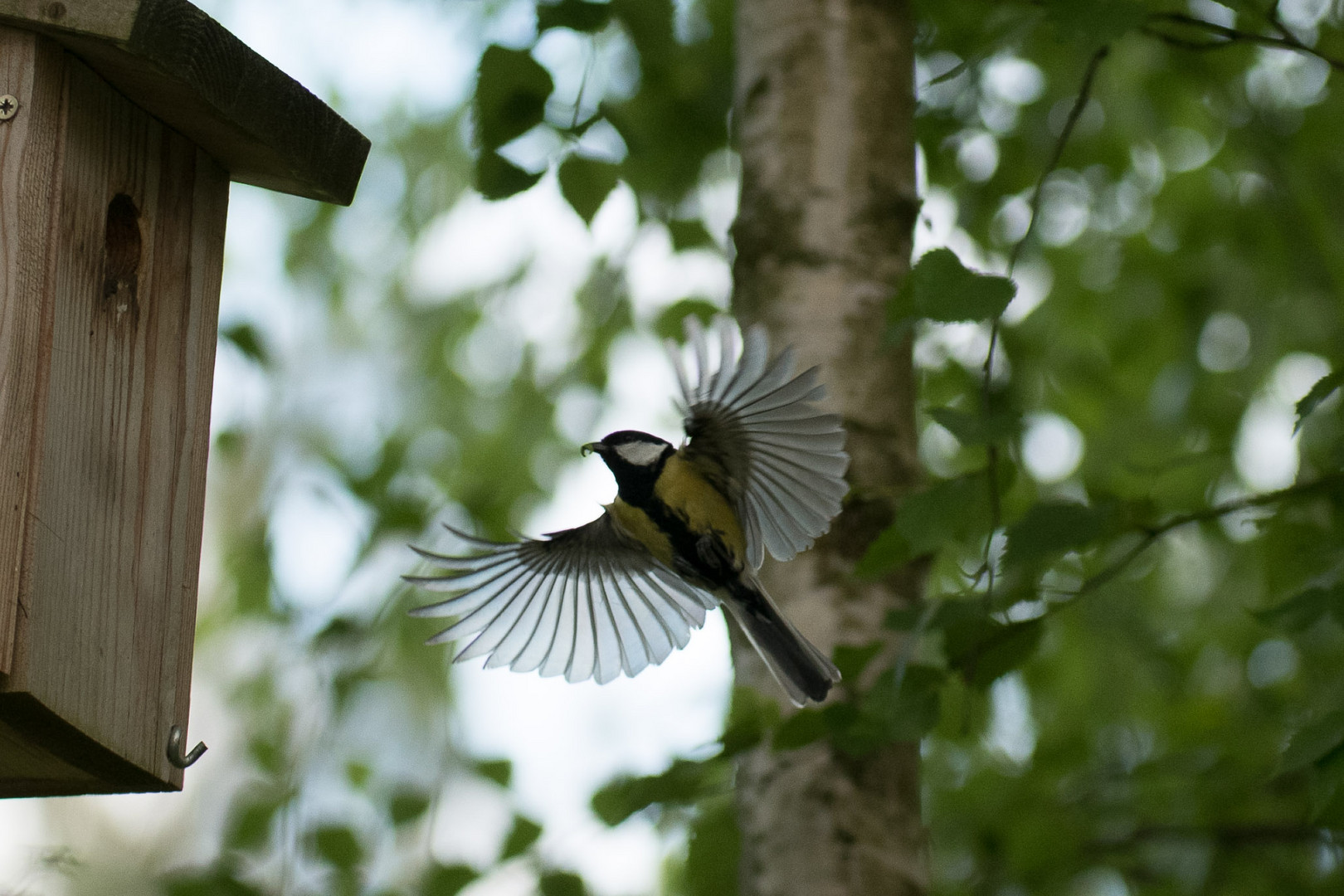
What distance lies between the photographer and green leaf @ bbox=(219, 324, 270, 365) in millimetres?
3016

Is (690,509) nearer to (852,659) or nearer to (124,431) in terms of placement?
(852,659)

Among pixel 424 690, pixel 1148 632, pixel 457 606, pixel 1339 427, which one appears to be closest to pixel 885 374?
pixel 457 606

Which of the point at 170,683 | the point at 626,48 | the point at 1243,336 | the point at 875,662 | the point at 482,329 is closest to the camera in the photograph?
the point at 170,683

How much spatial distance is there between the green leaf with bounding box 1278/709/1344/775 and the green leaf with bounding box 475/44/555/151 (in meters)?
1.38

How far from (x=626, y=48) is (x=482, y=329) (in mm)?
1596

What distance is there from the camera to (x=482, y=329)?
171 inches

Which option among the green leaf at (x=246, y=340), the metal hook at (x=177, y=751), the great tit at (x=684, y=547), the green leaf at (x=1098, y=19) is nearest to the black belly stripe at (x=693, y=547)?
the great tit at (x=684, y=547)

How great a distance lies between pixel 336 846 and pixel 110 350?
64.3 inches

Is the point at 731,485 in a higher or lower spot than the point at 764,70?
lower

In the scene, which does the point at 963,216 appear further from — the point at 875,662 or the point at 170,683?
the point at 170,683

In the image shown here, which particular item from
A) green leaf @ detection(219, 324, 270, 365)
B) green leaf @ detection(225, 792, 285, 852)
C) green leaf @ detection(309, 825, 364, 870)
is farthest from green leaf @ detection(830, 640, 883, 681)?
green leaf @ detection(219, 324, 270, 365)

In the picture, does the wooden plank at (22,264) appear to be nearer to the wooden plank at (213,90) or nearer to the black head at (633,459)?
the wooden plank at (213,90)

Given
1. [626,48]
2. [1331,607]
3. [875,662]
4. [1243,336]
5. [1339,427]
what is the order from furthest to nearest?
1. [1243,336]
2. [626,48]
3. [1339,427]
4. [875,662]
5. [1331,607]

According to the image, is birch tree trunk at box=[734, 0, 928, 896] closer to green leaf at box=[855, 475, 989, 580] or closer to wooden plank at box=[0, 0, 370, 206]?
green leaf at box=[855, 475, 989, 580]
